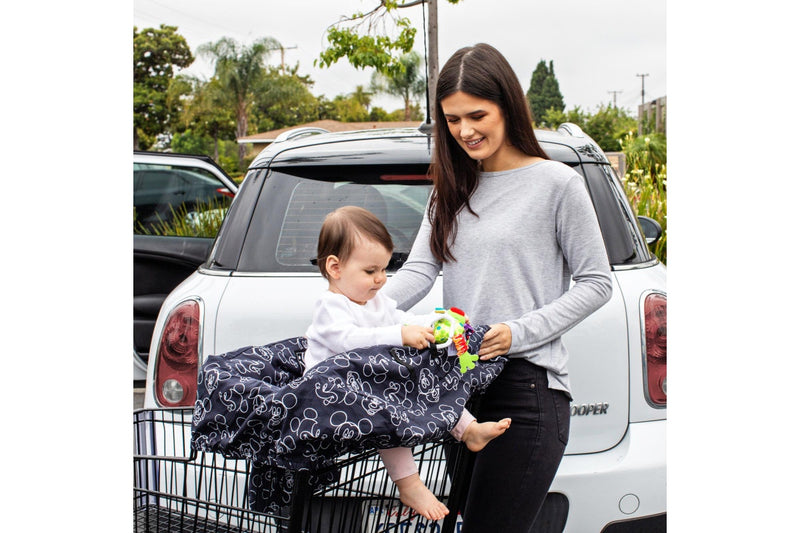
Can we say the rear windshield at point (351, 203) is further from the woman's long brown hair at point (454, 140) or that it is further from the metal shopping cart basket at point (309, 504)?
the metal shopping cart basket at point (309, 504)

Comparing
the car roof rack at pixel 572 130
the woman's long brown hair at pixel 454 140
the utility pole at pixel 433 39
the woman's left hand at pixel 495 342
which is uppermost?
the utility pole at pixel 433 39

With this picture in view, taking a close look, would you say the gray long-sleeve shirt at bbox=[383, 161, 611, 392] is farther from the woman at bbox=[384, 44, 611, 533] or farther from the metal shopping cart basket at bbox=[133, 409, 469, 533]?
the metal shopping cart basket at bbox=[133, 409, 469, 533]

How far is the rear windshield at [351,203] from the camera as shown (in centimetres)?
280

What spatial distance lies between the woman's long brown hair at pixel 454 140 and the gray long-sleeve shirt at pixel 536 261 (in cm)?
7

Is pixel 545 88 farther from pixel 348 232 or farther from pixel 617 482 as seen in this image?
pixel 348 232

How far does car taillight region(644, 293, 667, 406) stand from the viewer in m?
2.59

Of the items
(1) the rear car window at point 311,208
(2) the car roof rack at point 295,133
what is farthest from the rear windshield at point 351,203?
(2) the car roof rack at point 295,133

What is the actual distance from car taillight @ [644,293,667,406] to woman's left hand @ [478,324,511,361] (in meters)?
0.91

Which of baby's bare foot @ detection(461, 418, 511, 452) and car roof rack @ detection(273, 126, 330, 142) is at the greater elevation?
car roof rack @ detection(273, 126, 330, 142)

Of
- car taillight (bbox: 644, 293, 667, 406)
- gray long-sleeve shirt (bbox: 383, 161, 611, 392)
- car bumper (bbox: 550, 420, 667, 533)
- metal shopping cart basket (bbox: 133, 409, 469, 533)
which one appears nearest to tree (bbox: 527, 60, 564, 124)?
car taillight (bbox: 644, 293, 667, 406)

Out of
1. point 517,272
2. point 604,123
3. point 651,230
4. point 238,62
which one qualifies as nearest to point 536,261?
point 517,272

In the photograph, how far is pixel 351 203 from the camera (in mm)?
Answer: 2906

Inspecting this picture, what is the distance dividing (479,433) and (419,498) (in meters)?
0.20

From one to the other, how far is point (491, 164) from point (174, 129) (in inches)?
1883
